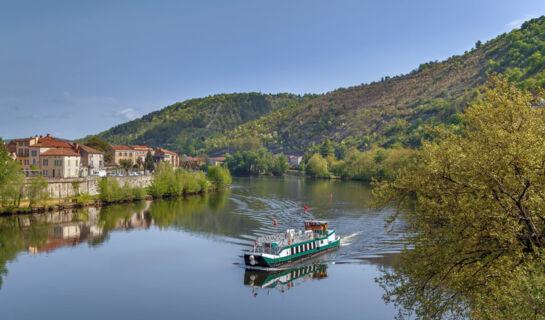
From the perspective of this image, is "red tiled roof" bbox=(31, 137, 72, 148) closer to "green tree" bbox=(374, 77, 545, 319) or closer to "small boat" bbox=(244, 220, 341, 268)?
"small boat" bbox=(244, 220, 341, 268)

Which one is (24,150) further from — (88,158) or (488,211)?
(488,211)

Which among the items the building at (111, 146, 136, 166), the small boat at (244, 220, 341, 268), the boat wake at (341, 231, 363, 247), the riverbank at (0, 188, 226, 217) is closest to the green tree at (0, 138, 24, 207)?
the riverbank at (0, 188, 226, 217)

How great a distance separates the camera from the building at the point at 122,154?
470ft

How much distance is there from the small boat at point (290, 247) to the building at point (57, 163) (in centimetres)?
5377

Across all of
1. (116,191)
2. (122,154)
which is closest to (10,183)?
(116,191)

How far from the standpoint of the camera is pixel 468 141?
64.2 ft

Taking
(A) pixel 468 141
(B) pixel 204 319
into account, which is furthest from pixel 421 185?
(B) pixel 204 319

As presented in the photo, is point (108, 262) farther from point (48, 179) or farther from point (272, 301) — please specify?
point (48, 179)

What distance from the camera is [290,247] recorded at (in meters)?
42.1

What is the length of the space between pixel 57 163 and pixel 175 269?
2169 inches

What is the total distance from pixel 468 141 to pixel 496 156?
3.55 meters

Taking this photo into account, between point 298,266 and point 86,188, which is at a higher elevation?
point 86,188

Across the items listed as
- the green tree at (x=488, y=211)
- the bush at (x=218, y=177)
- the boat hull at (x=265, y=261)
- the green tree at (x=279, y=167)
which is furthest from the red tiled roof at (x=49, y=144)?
the green tree at (x=488, y=211)

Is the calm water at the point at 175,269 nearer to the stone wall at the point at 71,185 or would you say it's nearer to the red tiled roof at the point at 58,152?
the stone wall at the point at 71,185
